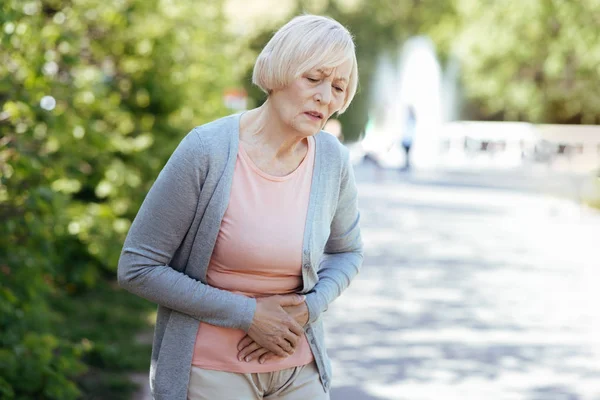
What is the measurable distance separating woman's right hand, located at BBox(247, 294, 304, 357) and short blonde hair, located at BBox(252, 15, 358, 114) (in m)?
0.57

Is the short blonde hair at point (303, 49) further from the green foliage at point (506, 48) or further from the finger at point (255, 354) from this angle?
the green foliage at point (506, 48)

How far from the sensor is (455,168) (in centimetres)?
3288

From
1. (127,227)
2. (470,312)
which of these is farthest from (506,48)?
(127,227)

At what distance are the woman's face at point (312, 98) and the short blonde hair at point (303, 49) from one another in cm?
2

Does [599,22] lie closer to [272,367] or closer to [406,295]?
[406,295]

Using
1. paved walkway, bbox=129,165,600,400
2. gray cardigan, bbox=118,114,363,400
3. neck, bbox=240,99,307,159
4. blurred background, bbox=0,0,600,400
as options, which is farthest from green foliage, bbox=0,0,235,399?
neck, bbox=240,99,307,159

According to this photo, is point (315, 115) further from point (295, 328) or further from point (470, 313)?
point (470, 313)

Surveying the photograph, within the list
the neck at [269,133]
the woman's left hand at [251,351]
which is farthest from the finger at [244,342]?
the neck at [269,133]

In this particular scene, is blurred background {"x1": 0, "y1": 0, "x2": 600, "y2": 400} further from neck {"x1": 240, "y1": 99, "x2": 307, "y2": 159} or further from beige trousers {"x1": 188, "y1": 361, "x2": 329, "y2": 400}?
beige trousers {"x1": 188, "y1": 361, "x2": 329, "y2": 400}

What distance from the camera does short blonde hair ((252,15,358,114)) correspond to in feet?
8.99

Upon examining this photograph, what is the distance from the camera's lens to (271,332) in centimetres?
→ 280

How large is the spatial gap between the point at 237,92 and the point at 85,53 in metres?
16.4

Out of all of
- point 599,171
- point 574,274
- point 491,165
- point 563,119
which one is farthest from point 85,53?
point 563,119

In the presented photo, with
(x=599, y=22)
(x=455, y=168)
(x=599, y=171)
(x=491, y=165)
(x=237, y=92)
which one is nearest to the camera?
(x=237, y=92)
